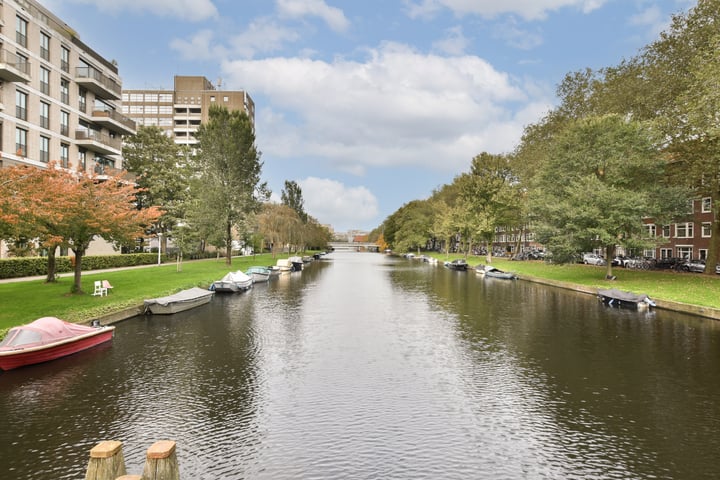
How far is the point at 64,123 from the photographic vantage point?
168 feet

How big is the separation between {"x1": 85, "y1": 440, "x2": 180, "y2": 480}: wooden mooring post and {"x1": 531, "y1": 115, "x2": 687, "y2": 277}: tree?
125ft

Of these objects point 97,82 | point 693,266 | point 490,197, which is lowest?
point 693,266

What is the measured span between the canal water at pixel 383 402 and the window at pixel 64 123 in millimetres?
39317

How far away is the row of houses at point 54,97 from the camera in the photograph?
137 feet

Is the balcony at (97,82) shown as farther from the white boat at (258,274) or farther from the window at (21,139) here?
the white boat at (258,274)

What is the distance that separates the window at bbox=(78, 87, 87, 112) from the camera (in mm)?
54559

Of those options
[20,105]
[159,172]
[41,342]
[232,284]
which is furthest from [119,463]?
[159,172]

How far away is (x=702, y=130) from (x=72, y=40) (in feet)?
212

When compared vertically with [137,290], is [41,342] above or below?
below

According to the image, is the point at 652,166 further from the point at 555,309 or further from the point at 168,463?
the point at 168,463

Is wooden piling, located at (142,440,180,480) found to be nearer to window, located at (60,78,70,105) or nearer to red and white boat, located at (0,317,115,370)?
red and white boat, located at (0,317,115,370)

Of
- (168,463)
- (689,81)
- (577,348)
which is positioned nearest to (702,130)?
(689,81)

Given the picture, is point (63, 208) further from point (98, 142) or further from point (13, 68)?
point (98, 142)

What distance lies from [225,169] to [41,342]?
46.3 meters
